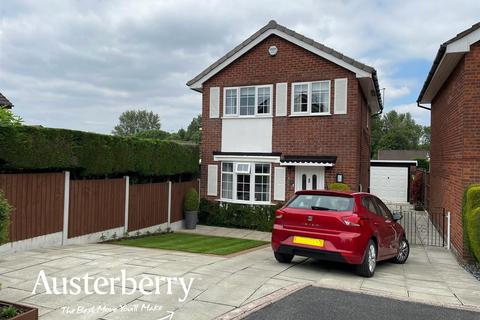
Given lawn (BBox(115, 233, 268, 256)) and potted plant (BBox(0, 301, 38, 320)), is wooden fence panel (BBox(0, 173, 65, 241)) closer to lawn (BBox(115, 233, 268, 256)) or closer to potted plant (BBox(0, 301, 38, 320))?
lawn (BBox(115, 233, 268, 256))

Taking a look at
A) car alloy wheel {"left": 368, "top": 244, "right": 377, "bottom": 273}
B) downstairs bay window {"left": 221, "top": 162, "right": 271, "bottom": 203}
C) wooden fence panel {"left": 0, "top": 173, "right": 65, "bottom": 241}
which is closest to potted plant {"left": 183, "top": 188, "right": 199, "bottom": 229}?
downstairs bay window {"left": 221, "top": 162, "right": 271, "bottom": 203}

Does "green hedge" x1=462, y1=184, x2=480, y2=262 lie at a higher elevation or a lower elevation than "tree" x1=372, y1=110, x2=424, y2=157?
lower

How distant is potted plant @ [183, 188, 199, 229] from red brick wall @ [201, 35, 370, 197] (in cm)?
105

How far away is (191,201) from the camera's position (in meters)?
15.7

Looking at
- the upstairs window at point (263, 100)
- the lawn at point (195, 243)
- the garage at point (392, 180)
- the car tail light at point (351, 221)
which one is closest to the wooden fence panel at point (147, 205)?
the lawn at point (195, 243)

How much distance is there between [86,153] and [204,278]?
5.41 meters

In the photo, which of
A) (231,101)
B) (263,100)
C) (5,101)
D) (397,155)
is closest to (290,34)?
(263,100)

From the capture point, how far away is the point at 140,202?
1324 centimetres

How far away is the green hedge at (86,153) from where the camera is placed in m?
8.48

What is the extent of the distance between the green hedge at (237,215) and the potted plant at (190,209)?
0.73 meters

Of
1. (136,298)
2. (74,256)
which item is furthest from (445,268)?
(74,256)

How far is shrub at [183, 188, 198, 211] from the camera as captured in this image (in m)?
15.6

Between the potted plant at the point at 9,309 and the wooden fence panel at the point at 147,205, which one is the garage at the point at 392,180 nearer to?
the wooden fence panel at the point at 147,205

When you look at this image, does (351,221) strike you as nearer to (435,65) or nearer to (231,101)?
(435,65)
